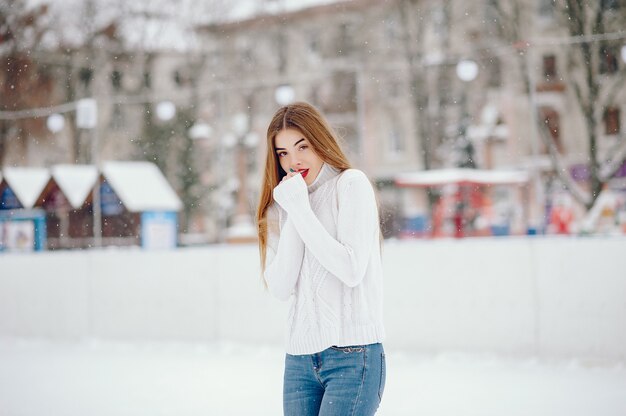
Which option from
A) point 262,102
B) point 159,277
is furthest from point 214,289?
point 262,102

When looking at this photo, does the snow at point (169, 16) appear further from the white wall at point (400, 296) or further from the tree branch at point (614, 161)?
the white wall at point (400, 296)

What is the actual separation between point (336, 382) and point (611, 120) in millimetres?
10946

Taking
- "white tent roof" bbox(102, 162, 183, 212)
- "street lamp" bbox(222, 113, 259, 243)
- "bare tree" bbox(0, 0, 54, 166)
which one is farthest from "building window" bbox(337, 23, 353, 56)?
"white tent roof" bbox(102, 162, 183, 212)

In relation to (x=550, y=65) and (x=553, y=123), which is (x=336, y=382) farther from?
(x=553, y=123)

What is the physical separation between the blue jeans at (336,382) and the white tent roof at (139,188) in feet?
25.5

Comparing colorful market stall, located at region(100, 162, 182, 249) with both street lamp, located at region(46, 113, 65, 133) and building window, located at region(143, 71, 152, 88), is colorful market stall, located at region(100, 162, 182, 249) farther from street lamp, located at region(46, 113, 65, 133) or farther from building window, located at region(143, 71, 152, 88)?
building window, located at region(143, 71, 152, 88)

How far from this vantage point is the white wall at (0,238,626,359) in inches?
221

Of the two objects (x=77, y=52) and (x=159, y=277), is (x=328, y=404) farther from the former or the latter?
(x=77, y=52)

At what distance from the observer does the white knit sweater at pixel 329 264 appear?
67.3 inches

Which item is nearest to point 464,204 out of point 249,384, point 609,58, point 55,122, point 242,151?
point 609,58

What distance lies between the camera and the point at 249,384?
5.06 m

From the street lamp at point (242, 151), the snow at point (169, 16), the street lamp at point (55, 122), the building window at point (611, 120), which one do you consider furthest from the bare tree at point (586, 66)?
the street lamp at point (242, 151)

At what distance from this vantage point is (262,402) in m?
4.45

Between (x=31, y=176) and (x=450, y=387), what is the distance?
6.10m
